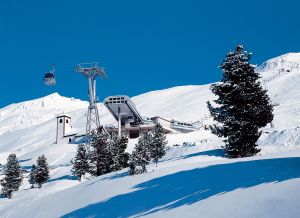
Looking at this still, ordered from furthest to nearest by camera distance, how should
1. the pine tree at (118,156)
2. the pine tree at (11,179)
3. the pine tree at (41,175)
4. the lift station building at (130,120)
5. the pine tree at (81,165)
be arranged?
1. the lift station building at (130,120)
2. the pine tree at (41,175)
3. the pine tree at (81,165)
4. the pine tree at (11,179)
5. the pine tree at (118,156)

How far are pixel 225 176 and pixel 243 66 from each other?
16143mm

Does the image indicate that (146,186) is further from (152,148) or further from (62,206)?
(152,148)

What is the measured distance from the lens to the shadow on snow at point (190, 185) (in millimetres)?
18156

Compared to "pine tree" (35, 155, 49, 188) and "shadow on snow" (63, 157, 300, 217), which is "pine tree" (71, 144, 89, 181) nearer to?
"pine tree" (35, 155, 49, 188)

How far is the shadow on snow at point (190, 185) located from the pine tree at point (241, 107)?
1030 centimetres

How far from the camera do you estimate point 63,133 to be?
113m

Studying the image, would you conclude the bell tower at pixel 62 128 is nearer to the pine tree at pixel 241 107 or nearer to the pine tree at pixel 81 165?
the pine tree at pixel 81 165

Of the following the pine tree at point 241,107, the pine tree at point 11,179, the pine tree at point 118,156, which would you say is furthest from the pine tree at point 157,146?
the pine tree at point 11,179

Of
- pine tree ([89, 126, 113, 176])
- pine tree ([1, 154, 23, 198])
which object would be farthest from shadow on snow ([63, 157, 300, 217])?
pine tree ([1, 154, 23, 198])

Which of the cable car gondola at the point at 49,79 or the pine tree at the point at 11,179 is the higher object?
the cable car gondola at the point at 49,79

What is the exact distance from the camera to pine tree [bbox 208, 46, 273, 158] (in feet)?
112

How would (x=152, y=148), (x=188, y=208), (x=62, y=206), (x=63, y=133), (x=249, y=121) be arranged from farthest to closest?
(x=63, y=133), (x=152, y=148), (x=249, y=121), (x=62, y=206), (x=188, y=208)

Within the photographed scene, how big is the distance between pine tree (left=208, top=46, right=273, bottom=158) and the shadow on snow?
10.3 meters

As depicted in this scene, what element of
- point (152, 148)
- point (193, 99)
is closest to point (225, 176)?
point (152, 148)
